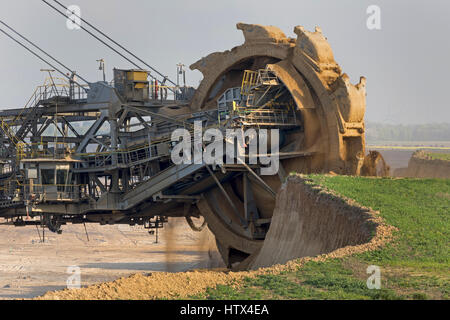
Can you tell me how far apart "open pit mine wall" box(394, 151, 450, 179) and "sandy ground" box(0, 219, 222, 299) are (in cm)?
1598

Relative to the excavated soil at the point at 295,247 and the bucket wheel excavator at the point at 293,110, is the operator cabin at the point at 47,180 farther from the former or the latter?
the excavated soil at the point at 295,247

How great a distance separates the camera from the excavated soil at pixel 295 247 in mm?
18875

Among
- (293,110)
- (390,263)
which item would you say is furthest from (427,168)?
(390,263)

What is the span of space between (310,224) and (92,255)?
45495 millimetres

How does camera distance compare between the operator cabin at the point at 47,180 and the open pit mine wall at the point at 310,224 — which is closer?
the open pit mine wall at the point at 310,224

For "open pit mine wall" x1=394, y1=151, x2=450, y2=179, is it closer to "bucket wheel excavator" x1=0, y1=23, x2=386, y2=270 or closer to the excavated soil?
"bucket wheel excavator" x1=0, y1=23, x2=386, y2=270

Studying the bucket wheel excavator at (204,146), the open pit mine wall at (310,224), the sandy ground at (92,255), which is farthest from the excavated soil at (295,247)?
the sandy ground at (92,255)

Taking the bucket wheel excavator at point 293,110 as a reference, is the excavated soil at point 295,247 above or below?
below

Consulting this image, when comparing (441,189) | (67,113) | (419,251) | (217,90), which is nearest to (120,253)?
(67,113)

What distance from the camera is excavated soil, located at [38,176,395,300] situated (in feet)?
61.9

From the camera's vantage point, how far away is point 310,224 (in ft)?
92.8

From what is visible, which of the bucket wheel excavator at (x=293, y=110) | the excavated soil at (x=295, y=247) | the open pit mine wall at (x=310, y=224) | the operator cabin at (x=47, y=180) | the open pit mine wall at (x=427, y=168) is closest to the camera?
the excavated soil at (x=295, y=247)

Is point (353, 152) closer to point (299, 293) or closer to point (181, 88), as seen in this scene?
point (181, 88)

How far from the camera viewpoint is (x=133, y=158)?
1594 inches
